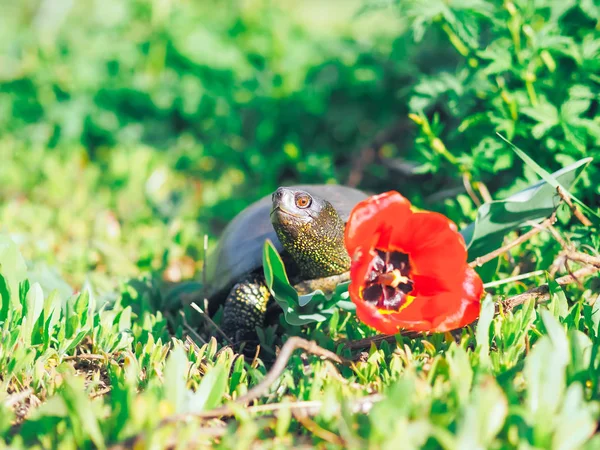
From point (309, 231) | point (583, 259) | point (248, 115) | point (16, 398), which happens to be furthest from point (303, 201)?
point (248, 115)

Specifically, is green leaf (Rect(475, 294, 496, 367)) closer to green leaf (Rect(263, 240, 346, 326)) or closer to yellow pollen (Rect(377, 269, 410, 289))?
yellow pollen (Rect(377, 269, 410, 289))

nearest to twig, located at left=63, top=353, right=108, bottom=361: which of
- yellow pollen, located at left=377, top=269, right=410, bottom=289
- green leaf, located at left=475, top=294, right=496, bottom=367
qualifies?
yellow pollen, located at left=377, top=269, right=410, bottom=289

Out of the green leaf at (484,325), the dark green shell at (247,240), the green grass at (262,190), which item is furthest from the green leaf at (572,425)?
the dark green shell at (247,240)

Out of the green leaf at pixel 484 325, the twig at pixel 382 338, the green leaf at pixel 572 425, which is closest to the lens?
the green leaf at pixel 572 425

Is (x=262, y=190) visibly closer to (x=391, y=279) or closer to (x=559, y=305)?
(x=391, y=279)

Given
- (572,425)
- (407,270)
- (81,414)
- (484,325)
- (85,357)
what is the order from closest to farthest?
(572,425)
(81,414)
(484,325)
(407,270)
(85,357)

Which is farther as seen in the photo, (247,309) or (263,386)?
(247,309)

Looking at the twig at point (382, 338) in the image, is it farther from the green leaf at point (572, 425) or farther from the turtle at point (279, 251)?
the green leaf at point (572, 425)

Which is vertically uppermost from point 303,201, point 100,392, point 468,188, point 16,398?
point 303,201
